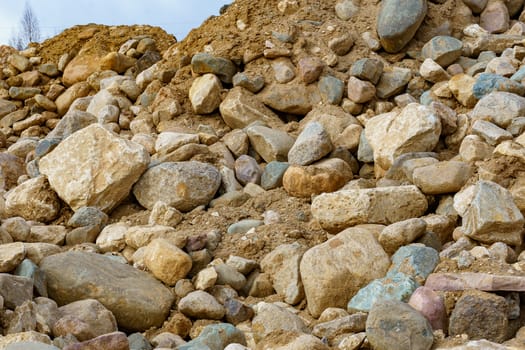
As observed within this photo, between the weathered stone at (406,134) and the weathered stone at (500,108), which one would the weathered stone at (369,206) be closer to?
the weathered stone at (406,134)

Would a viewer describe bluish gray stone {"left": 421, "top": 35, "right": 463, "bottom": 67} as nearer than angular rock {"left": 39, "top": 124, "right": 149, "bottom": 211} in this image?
No

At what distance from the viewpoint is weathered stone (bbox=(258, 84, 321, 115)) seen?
21.4 ft

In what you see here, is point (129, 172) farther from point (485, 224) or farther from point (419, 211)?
point (485, 224)

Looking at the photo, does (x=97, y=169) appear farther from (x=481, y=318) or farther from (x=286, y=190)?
(x=481, y=318)

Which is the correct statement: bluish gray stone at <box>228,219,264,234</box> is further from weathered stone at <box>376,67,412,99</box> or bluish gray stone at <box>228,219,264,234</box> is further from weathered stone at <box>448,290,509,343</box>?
weathered stone at <box>376,67,412,99</box>

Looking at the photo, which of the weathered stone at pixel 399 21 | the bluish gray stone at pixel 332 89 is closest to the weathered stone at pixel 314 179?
the bluish gray stone at pixel 332 89

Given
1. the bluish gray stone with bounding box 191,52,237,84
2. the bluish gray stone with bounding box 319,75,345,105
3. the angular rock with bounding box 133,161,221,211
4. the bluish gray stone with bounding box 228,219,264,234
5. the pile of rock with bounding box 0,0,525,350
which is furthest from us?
the bluish gray stone with bounding box 191,52,237,84

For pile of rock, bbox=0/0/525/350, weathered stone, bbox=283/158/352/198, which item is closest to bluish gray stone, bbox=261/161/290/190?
pile of rock, bbox=0/0/525/350

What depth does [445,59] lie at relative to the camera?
655 centimetres

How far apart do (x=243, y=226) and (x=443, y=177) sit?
1486mm

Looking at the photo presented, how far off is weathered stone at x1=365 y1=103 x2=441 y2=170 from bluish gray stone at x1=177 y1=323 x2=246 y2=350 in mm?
2340

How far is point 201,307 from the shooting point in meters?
3.66

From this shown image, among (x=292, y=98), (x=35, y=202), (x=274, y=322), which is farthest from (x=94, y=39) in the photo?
(x=274, y=322)

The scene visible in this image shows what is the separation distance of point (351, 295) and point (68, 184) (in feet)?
8.94
